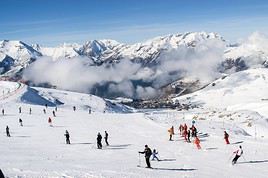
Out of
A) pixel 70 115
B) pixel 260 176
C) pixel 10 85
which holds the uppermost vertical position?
pixel 10 85

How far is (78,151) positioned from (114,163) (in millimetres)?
7049

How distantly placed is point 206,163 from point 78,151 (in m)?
12.2

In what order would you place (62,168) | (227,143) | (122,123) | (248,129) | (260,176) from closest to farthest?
1. (62,168)
2. (260,176)
3. (227,143)
4. (122,123)
5. (248,129)

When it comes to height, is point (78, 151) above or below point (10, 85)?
below

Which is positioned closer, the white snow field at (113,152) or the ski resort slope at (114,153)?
the ski resort slope at (114,153)

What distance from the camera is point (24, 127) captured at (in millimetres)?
57875

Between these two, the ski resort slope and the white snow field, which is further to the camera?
the white snow field

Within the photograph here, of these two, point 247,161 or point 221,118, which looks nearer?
point 247,161

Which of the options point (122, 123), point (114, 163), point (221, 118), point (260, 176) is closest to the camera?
→ point (260, 176)

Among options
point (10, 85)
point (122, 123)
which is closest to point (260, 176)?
point (122, 123)

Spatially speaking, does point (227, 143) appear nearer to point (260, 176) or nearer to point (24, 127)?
point (260, 176)

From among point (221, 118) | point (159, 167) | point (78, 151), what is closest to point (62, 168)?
point (159, 167)

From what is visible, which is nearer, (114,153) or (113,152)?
(114,153)

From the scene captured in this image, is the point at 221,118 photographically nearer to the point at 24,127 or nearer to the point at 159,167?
the point at 24,127
